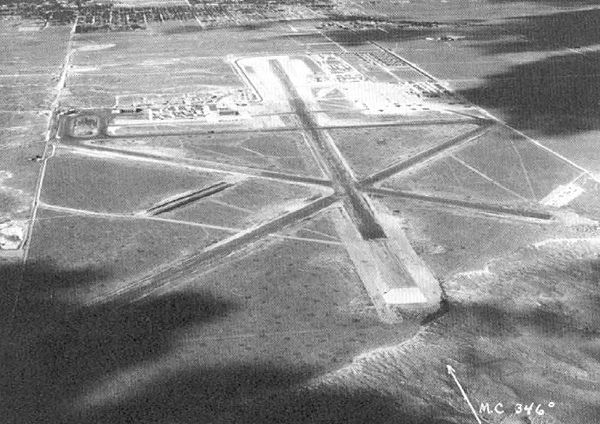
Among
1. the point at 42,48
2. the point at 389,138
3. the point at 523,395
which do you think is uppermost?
the point at 42,48

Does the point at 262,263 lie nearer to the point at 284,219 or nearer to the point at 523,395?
the point at 284,219

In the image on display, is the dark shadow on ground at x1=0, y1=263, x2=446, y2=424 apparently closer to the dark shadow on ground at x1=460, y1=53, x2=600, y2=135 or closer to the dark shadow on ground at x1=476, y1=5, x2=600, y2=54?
the dark shadow on ground at x1=460, y1=53, x2=600, y2=135

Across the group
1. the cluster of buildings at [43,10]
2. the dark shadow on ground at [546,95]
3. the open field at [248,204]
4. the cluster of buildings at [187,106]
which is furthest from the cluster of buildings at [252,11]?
the open field at [248,204]

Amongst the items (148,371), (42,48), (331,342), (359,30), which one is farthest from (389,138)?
(42,48)

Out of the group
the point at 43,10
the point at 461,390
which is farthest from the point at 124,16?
the point at 461,390

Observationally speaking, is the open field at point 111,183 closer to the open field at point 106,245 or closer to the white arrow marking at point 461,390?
the open field at point 106,245

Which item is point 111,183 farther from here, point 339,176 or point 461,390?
point 461,390

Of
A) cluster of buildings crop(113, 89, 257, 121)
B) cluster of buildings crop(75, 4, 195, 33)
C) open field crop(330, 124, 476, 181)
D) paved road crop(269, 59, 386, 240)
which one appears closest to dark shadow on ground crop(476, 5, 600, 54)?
open field crop(330, 124, 476, 181)
